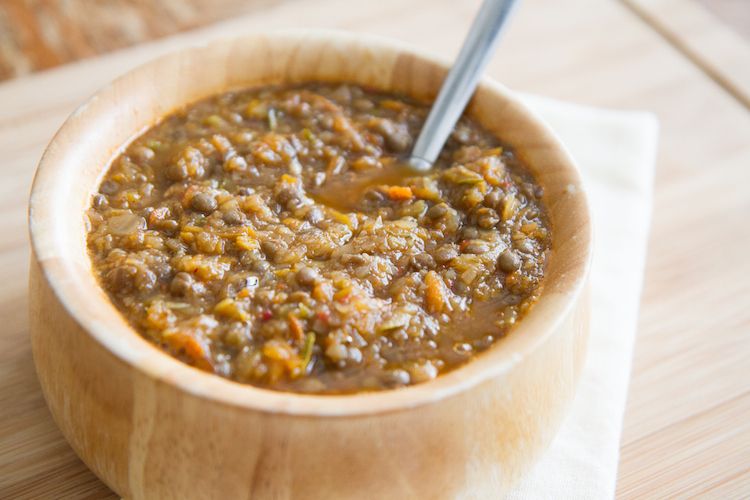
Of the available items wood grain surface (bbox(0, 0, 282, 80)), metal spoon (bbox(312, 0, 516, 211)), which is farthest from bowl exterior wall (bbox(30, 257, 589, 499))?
wood grain surface (bbox(0, 0, 282, 80))

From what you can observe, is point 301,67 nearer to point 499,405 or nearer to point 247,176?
point 247,176

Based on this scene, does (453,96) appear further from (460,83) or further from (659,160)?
(659,160)

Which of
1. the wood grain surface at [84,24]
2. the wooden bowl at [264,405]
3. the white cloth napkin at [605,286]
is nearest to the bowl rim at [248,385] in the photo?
the wooden bowl at [264,405]

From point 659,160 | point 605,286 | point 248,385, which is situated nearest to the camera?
point 248,385

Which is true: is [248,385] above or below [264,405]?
below

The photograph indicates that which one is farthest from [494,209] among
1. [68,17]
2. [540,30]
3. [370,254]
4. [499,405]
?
[68,17]

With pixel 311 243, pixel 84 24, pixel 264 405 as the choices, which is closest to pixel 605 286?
pixel 311 243
